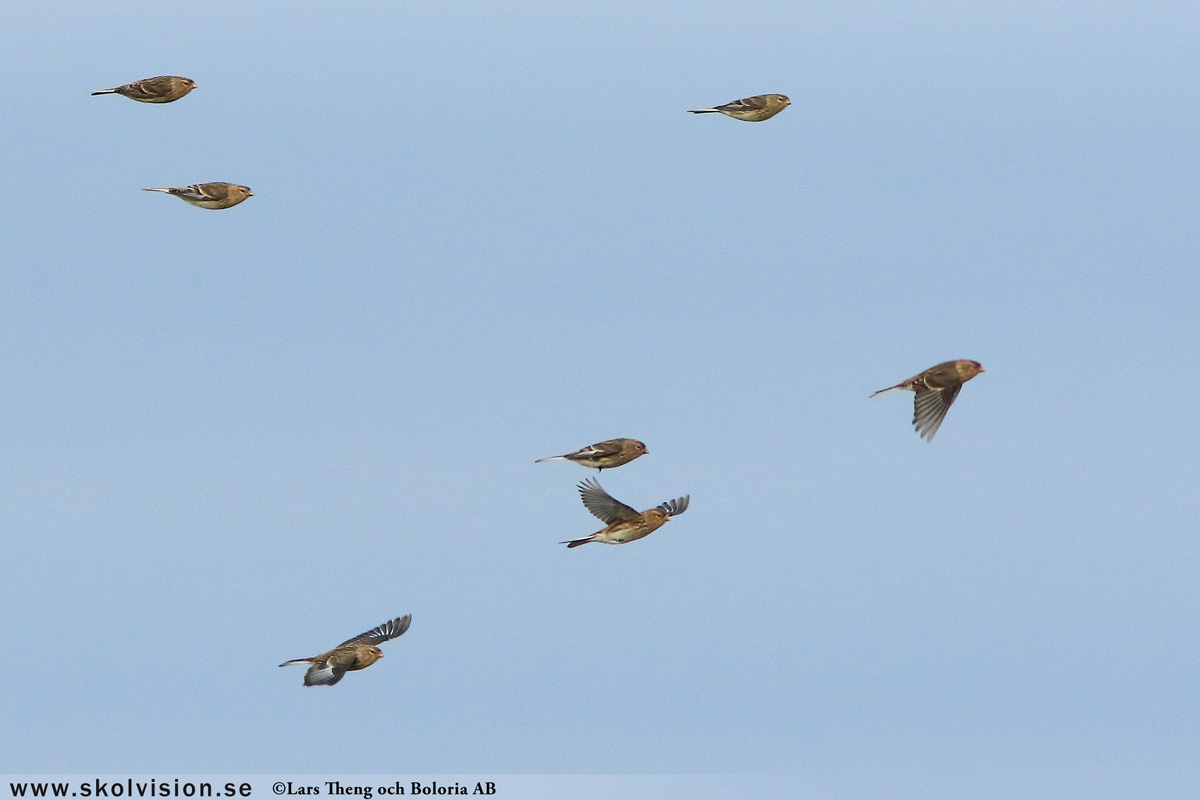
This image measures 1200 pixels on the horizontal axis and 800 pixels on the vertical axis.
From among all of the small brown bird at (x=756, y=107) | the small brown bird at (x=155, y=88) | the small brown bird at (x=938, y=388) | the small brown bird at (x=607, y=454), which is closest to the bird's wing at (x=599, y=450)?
the small brown bird at (x=607, y=454)

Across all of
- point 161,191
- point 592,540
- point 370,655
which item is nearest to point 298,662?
point 370,655

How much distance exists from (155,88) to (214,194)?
8.02 feet

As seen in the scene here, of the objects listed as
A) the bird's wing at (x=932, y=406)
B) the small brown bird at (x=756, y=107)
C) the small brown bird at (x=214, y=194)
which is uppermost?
the small brown bird at (x=756, y=107)

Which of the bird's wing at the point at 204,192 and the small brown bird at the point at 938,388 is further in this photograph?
the bird's wing at the point at 204,192

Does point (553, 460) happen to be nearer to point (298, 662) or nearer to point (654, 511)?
point (654, 511)

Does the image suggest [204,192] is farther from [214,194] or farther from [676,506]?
[676,506]

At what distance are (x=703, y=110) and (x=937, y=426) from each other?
792 cm

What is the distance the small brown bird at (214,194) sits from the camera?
1564 inches

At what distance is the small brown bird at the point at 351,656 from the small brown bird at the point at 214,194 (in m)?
8.60

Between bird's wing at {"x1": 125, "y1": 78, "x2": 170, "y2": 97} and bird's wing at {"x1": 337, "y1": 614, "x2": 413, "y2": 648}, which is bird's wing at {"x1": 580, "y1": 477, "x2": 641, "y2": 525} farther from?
→ bird's wing at {"x1": 125, "y1": 78, "x2": 170, "y2": 97}

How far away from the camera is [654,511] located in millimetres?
38188

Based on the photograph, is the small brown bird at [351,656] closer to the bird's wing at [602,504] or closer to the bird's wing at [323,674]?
the bird's wing at [323,674]

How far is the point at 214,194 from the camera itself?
1572 inches

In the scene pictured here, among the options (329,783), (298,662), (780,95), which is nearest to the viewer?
(298,662)
